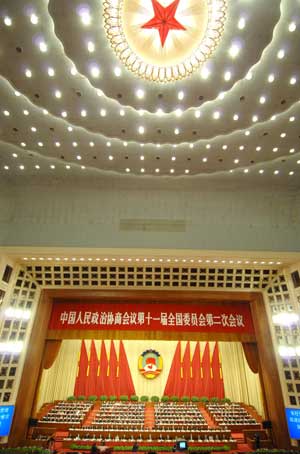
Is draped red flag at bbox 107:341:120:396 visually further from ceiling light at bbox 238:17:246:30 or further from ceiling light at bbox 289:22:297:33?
ceiling light at bbox 289:22:297:33

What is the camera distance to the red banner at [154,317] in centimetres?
1030

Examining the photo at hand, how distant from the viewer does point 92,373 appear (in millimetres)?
13984

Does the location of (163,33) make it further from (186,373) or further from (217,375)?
(217,375)

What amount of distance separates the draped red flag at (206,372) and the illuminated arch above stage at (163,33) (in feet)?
45.7

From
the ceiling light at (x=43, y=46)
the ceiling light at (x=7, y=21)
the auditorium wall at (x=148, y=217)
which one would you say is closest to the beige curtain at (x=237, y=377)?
the auditorium wall at (x=148, y=217)

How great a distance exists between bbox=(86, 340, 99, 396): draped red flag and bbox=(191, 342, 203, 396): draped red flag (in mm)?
5347

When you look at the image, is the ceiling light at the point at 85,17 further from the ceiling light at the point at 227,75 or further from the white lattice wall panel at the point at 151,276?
the white lattice wall panel at the point at 151,276

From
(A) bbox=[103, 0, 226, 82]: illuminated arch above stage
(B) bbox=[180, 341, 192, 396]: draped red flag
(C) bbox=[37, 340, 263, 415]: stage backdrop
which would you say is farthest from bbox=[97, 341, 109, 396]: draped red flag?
(A) bbox=[103, 0, 226, 82]: illuminated arch above stage

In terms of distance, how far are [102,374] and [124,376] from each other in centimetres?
122

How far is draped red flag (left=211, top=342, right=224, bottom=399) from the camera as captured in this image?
44.7 ft

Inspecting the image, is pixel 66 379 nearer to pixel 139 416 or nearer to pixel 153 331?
pixel 139 416

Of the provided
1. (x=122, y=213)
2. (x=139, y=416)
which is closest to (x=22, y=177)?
(x=122, y=213)

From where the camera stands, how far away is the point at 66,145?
807cm

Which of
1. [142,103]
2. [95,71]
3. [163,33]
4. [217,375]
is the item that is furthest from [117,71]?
[217,375]
